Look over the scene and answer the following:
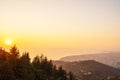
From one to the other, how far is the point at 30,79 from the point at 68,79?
29.5 metres

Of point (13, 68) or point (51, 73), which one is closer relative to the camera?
point (13, 68)

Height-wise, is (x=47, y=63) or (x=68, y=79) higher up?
(x=47, y=63)

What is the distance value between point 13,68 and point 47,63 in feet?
88.4

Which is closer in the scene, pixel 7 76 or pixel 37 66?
pixel 7 76

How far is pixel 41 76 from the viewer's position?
63.8 m

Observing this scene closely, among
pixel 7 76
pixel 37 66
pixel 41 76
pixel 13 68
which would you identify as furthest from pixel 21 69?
pixel 37 66

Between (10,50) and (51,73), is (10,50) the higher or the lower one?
the higher one

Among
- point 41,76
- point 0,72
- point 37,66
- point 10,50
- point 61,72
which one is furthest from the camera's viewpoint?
point 61,72

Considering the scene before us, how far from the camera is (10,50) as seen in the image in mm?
53562

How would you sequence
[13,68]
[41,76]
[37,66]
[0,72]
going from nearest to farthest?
1. [0,72]
2. [13,68]
3. [41,76]
4. [37,66]

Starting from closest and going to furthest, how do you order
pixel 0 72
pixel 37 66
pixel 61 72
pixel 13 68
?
pixel 0 72, pixel 13 68, pixel 37 66, pixel 61 72

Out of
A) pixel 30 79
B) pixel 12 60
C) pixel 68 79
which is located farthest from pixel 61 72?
pixel 12 60

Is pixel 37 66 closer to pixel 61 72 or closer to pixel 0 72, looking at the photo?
pixel 61 72

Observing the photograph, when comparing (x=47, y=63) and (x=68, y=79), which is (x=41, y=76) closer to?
(x=47, y=63)
